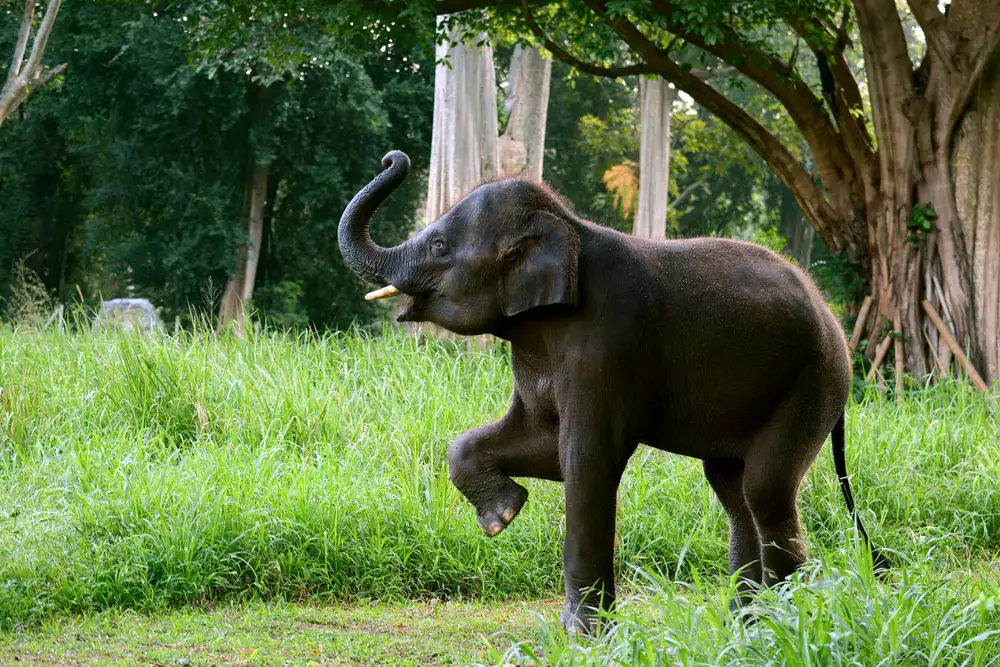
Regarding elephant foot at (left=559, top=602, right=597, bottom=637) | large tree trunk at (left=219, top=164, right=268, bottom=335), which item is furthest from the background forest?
elephant foot at (left=559, top=602, right=597, bottom=637)

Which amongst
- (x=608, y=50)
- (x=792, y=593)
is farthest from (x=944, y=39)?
(x=792, y=593)

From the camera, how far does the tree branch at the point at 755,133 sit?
11516mm

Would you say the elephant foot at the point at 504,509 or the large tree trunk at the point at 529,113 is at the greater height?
the large tree trunk at the point at 529,113

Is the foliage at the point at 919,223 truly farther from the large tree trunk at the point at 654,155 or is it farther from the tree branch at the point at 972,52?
the large tree trunk at the point at 654,155

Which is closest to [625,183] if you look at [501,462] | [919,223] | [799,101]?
[799,101]

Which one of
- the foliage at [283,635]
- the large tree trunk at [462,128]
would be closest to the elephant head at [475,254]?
the foliage at [283,635]

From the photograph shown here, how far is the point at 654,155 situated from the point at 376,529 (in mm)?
15671

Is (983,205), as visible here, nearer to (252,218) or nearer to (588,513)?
(588,513)

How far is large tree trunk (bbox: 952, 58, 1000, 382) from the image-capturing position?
1084cm

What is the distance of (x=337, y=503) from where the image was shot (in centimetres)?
659

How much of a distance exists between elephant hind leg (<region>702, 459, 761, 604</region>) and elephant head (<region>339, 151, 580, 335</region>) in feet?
4.02

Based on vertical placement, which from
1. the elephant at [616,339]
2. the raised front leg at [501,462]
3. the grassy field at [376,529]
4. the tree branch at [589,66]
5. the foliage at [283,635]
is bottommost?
the foliage at [283,635]

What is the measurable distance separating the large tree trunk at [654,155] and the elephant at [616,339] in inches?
634

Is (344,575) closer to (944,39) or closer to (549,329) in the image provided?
(549,329)
